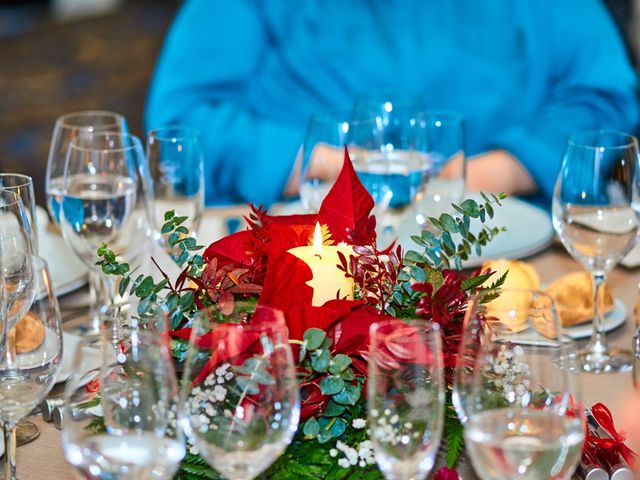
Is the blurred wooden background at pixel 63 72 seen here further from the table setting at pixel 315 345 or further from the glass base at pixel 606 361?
the glass base at pixel 606 361

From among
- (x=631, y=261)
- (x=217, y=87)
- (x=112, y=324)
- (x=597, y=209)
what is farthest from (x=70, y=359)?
(x=217, y=87)

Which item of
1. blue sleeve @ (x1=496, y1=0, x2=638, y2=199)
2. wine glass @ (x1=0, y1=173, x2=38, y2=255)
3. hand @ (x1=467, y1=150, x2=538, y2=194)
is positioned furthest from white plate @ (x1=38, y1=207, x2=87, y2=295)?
blue sleeve @ (x1=496, y1=0, x2=638, y2=199)

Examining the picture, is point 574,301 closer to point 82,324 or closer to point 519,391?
point 519,391

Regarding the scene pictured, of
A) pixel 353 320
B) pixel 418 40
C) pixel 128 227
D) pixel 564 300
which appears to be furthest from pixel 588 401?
pixel 418 40

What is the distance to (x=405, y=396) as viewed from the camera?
69 centimetres

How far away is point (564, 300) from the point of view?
115 cm

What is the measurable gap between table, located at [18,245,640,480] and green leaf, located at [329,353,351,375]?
0.25 m

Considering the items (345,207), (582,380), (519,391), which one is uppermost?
(345,207)

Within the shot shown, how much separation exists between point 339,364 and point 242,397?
10cm

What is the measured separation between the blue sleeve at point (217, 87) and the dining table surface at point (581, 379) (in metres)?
0.48

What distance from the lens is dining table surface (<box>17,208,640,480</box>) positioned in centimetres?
87

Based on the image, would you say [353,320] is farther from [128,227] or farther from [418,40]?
[418,40]

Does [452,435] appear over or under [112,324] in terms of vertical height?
under

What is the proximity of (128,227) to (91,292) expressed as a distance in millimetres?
106
